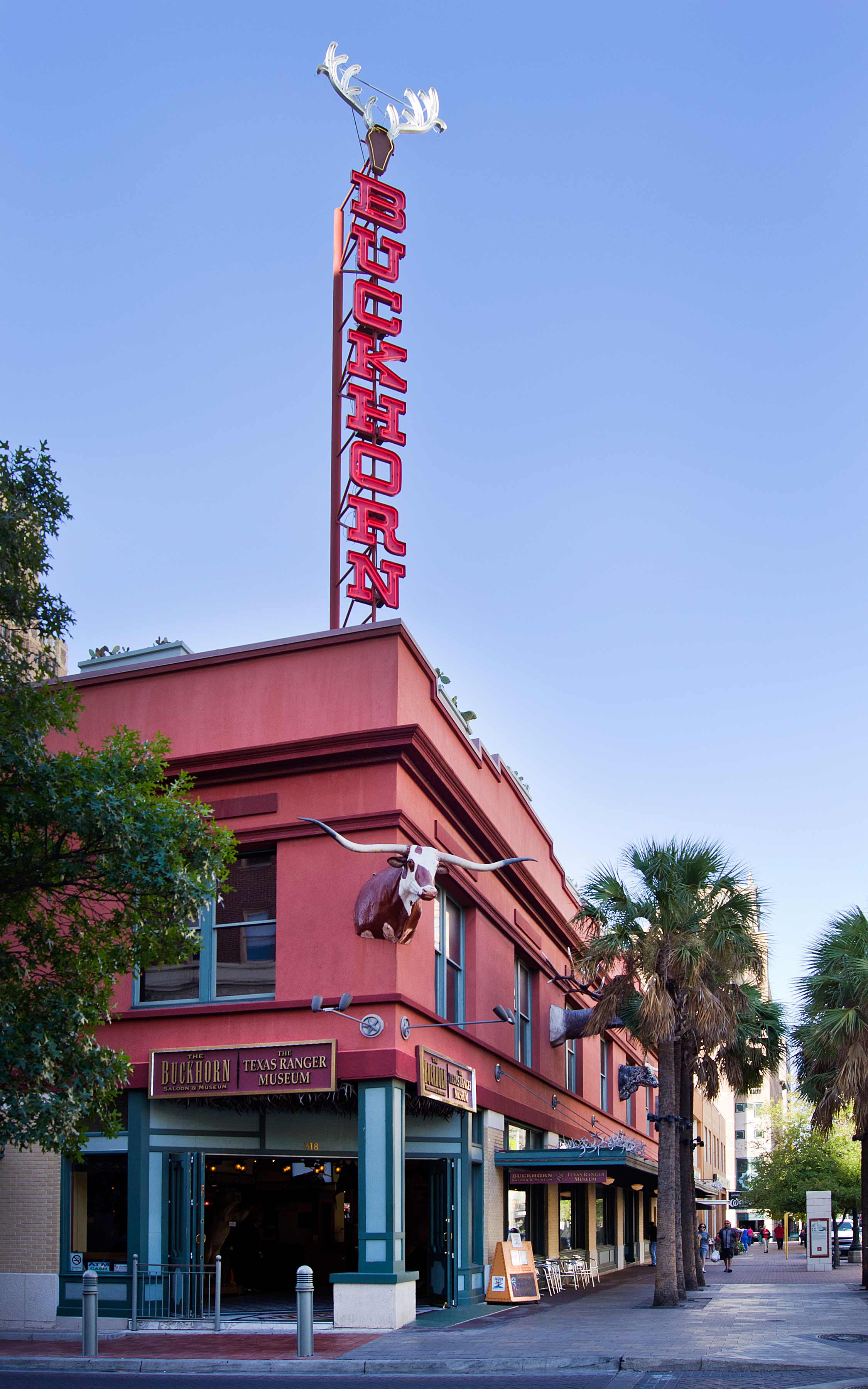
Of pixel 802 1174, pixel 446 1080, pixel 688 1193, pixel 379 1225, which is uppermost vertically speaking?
pixel 446 1080

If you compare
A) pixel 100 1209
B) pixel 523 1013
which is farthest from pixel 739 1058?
pixel 100 1209

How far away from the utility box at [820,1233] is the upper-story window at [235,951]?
95.9 feet

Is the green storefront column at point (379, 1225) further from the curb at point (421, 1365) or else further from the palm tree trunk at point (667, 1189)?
the palm tree trunk at point (667, 1189)

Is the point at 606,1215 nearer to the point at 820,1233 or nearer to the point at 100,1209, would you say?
the point at 820,1233

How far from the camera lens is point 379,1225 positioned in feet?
62.4

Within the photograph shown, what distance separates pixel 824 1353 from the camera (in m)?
16.2

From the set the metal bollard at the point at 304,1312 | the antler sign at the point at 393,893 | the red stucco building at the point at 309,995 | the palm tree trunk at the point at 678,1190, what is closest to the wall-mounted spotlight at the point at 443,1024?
the red stucco building at the point at 309,995

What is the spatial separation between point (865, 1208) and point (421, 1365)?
18.8 metres

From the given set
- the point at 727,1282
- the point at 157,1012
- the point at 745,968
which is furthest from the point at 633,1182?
the point at 157,1012

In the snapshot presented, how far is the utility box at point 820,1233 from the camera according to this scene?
43.0 m

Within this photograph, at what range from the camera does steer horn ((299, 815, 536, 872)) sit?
20000 mm

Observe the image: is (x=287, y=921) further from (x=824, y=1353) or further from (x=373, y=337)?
(x=373, y=337)

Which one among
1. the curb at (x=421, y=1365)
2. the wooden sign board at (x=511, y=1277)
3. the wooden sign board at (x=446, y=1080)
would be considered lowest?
the wooden sign board at (x=511, y=1277)

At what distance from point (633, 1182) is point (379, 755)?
84.6 ft
